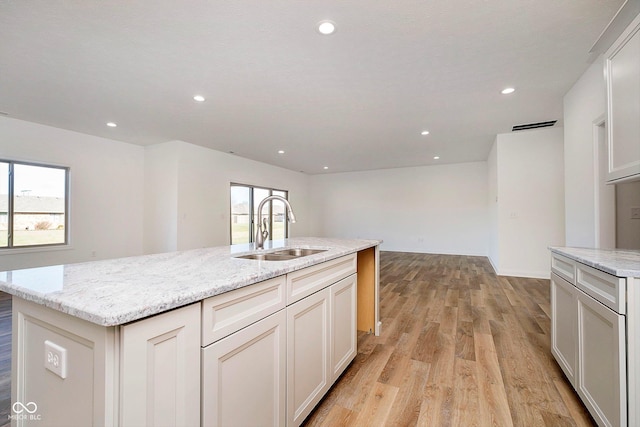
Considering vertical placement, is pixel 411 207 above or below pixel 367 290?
above

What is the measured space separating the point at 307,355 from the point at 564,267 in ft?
5.75

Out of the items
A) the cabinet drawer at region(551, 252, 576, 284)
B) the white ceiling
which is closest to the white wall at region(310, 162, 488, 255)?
the white ceiling

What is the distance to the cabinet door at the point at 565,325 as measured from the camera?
5.29 feet

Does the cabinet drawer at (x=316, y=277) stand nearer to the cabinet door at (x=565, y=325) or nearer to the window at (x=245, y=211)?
the cabinet door at (x=565, y=325)

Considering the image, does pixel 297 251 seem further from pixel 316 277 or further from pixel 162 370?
pixel 162 370

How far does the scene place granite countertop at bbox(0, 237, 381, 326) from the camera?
0.71 m

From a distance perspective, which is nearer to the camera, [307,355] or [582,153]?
[307,355]

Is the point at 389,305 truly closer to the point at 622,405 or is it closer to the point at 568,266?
the point at 568,266

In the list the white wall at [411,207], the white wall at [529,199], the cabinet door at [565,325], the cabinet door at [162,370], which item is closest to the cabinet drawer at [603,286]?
the cabinet door at [565,325]

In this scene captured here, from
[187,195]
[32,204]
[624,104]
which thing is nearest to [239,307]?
[624,104]

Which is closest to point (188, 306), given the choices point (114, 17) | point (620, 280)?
point (620, 280)

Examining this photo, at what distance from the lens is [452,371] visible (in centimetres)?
196

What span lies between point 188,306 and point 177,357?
144 millimetres

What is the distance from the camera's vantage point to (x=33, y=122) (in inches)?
168
